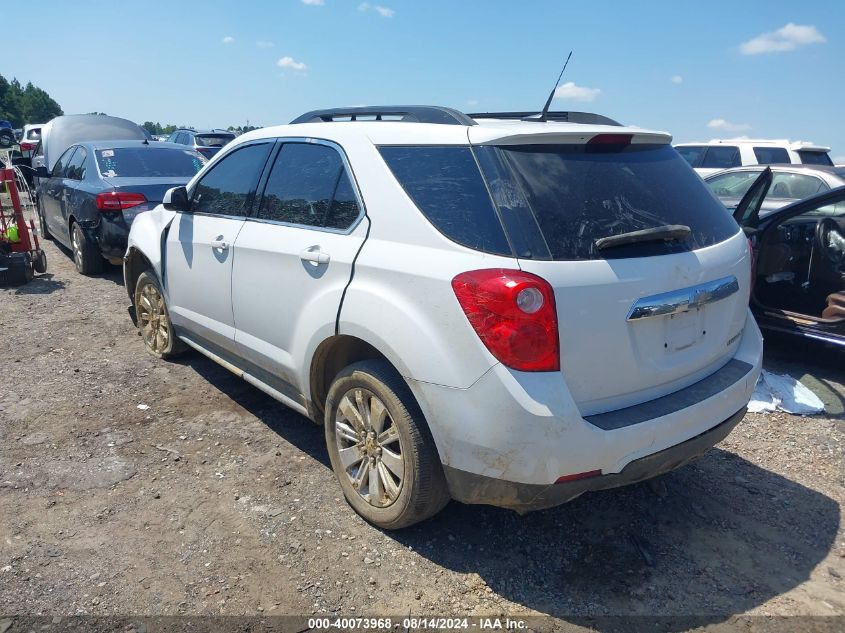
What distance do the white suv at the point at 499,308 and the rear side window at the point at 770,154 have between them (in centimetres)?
1108

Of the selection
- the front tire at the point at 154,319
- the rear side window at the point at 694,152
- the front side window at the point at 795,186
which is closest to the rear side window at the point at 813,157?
the rear side window at the point at 694,152

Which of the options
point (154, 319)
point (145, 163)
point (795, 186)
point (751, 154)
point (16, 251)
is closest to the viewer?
point (154, 319)

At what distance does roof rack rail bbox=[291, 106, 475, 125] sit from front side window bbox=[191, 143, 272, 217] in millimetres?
352

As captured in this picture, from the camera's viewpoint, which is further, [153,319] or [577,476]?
[153,319]

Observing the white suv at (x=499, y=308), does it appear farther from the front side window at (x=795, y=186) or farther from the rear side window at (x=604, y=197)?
the front side window at (x=795, y=186)

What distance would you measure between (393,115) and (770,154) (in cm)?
1204

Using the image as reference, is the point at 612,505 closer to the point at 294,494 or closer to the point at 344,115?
the point at 294,494

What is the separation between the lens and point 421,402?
8.39ft

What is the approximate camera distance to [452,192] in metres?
2.65

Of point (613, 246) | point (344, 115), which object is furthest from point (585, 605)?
point (344, 115)

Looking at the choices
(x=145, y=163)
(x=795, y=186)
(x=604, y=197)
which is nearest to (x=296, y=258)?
(x=604, y=197)

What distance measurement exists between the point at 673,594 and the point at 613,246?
1.45 metres

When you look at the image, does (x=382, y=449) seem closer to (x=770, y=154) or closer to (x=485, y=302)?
(x=485, y=302)

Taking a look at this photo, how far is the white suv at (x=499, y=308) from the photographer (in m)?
2.36
